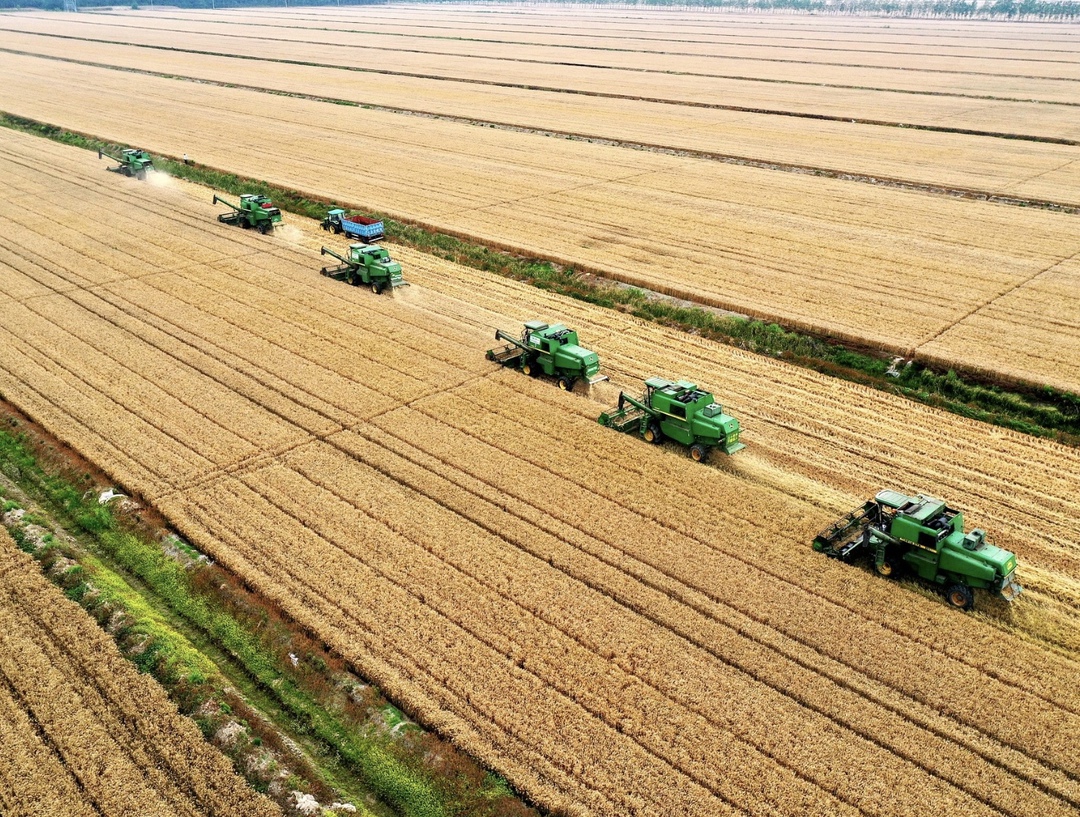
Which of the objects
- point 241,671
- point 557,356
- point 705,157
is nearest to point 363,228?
point 557,356

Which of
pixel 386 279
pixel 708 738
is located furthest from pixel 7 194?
pixel 708 738

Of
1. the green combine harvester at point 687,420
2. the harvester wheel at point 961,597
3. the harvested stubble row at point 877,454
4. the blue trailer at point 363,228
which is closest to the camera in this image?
the harvester wheel at point 961,597

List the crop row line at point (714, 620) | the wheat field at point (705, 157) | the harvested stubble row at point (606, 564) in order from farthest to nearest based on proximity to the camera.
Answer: the wheat field at point (705, 157), the crop row line at point (714, 620), the harvested stubble row at point (606, 564)

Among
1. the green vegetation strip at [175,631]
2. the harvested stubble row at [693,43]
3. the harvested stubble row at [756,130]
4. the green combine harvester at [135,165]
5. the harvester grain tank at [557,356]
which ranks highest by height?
the harvested stubble row at [693,43]

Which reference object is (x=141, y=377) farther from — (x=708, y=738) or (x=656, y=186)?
(x=656, y=186)

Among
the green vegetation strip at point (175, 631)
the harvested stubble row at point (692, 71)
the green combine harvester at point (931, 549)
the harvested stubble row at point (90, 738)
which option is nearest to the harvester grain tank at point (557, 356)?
the green combine harvester at point (931, 549)

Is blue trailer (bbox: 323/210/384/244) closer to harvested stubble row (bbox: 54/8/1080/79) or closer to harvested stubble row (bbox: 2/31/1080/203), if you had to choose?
harvested stubble row (bbox: 2/31/1080/203)

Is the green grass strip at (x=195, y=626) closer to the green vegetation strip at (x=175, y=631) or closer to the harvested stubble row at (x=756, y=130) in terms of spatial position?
the green vegetation strip at (x=175, y=631)

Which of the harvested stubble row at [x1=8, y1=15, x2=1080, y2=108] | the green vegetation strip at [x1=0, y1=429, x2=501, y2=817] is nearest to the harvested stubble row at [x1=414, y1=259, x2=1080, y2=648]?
the green vegetation strip at [x1=0, y1=429, x2=501, y2=817]
